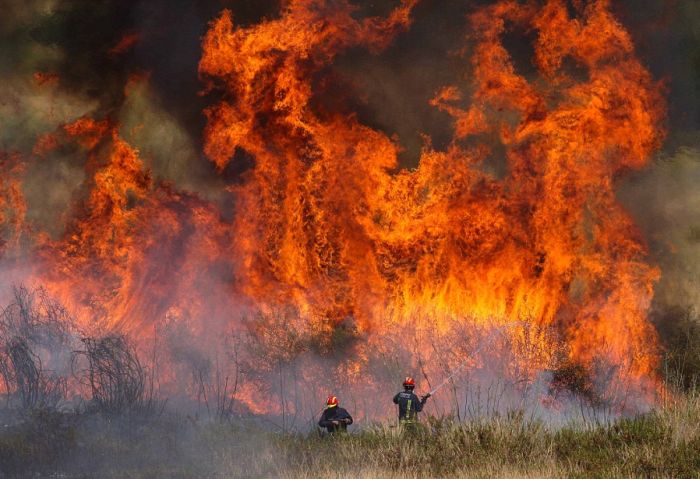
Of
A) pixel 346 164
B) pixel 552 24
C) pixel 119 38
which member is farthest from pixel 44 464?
pixel 552 24

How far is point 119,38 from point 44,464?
1542 centimetres

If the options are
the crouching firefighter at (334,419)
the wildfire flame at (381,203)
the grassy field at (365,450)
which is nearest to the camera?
the grassy field at (365,450)

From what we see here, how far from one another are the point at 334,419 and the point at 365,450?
88.4 inches

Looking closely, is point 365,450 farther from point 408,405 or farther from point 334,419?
point 334,419

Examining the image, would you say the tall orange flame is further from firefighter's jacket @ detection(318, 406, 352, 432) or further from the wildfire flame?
firefighter's jacket @ detection(318, 406, 352, 432)

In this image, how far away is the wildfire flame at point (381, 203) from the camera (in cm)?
2517

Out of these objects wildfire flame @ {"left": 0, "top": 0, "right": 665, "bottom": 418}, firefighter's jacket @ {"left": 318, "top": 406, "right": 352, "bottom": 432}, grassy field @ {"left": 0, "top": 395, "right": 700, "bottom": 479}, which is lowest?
grassy field @ {"left": 0, "top": 395, "right": 700, "bottom": 479}

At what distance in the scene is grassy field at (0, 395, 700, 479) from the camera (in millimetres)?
14328

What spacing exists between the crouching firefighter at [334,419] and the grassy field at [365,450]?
11.5 inches

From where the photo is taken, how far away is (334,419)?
701 inches

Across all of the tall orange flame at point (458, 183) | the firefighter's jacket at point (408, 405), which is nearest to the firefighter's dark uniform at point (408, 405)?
the firefighter's jacket at point (408, 405)

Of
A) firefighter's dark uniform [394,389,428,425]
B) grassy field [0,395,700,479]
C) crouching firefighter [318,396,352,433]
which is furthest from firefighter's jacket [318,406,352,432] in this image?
firefighter's dark uniform [394,389,428,425]

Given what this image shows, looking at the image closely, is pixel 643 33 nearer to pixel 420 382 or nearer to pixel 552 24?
pixel 552 24

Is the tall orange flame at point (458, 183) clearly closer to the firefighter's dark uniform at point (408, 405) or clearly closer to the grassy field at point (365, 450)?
the firefighter's dark uniform at point (408, 405)
